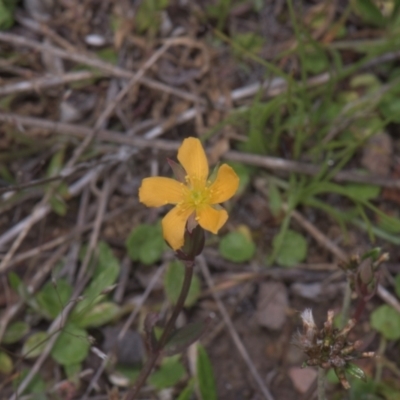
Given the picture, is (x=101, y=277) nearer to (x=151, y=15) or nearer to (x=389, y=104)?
(x=151, y=15)

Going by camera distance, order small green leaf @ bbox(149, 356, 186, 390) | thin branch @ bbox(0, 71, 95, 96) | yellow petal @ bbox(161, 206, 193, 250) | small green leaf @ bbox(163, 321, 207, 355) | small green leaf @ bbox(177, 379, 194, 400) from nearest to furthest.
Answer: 1. yellow petal @ bbox(161, 206, 193, 250)
2. small green leaf @ bbox(163, 321, 207, 355)
3. small green leaf @ bbox(177, 379, 194, 400)
4. small green leaf @ bbox(149, 356, 186, 390)
5. thin branch @ bbox(0, 71, 95, 96)

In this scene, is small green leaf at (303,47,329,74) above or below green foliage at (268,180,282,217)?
above

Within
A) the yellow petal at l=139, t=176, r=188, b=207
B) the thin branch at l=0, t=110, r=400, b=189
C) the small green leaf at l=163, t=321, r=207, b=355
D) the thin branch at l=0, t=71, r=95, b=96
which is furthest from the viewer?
the thin branch at l=0, t=71, r=95, b=96

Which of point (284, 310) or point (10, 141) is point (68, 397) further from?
point (10, 141)

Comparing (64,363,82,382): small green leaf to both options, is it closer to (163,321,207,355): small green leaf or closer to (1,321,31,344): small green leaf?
(1,321,31,344): small green leaf

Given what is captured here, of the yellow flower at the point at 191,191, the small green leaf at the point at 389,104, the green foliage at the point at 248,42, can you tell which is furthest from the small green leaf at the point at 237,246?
the green foliage at the point at 248,42

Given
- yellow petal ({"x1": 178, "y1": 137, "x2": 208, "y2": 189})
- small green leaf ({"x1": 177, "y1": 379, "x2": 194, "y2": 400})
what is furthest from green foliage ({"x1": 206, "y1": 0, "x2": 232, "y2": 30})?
small green leaf ({"x1": 177, "y1": 379, "x2": 194, "y2": 400})

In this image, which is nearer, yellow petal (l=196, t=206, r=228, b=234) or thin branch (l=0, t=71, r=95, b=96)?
yellow petal (l=196, t=206, r=228, b=234)

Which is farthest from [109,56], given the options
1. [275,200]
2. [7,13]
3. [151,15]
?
[275,200]
